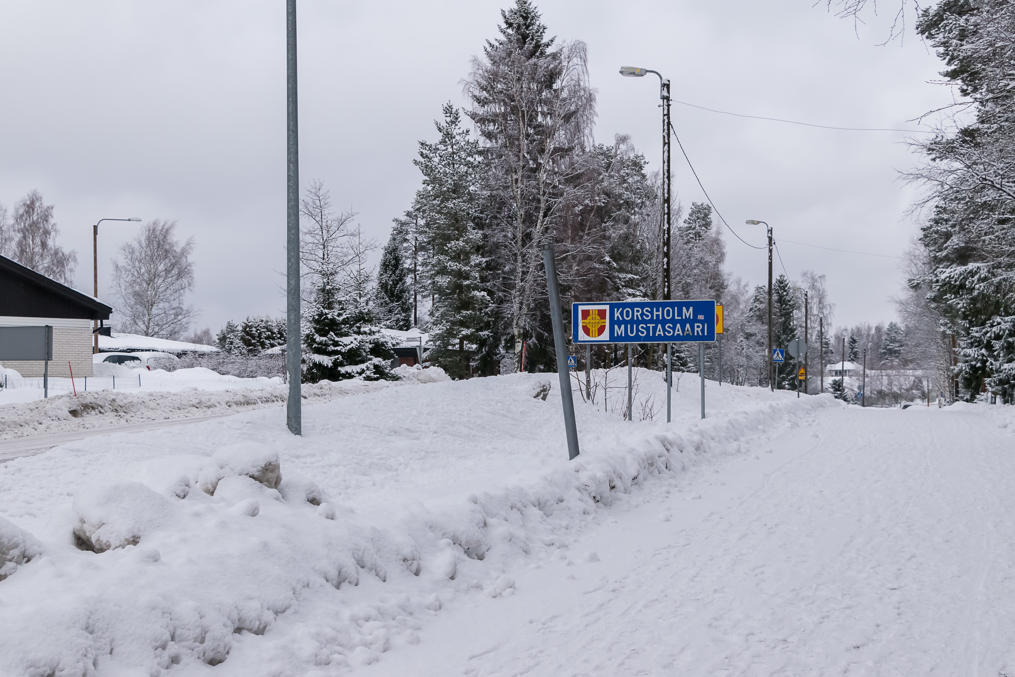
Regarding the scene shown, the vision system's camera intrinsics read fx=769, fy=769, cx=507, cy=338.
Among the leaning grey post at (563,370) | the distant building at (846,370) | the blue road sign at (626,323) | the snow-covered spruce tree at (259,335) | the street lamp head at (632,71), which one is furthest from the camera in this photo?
the distant building at (846,370)

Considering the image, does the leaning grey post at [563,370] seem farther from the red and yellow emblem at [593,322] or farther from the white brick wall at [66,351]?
the white brick wall at [66,351]

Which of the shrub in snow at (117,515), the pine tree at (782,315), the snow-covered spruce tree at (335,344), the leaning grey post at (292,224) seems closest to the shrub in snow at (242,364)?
the snow-covered spruce tree at (335,344)

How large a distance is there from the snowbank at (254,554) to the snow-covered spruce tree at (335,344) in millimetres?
18912

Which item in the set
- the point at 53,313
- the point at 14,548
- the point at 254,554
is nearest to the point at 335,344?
the point at 53,313

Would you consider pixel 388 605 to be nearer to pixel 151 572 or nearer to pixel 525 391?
pixel 151 572

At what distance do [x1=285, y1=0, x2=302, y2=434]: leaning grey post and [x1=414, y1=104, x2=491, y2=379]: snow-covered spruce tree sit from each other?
20.5 meters

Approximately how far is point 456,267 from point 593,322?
60.0 ft

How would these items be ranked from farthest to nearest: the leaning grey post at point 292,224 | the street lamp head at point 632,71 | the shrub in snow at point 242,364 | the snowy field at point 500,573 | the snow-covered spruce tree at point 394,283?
the snow-covered spruce tree at point 394,283, the shrub in snow at point 242,364, the street lamp head at point 632,71, the leaning grey post at point 292,224, the snowy field at point 500,573

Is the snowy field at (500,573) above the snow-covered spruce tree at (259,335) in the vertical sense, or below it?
below

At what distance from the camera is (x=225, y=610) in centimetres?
399

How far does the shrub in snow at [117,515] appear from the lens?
443 centimetres

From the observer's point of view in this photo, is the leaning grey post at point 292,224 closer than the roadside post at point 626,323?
Yes

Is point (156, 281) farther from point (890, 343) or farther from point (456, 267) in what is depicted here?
point (890, 343)

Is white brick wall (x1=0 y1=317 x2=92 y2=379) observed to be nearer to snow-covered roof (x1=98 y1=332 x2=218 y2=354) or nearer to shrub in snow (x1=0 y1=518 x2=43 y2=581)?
snow-covered roof (x1=98 y1=332 x2=218 y2=354)
